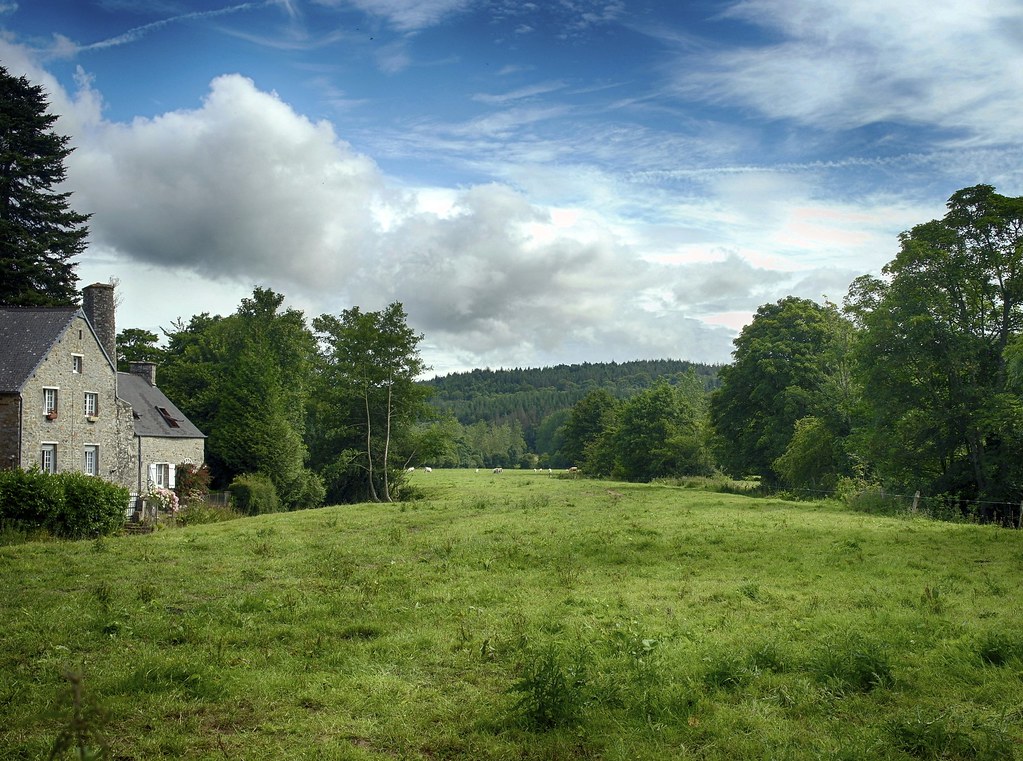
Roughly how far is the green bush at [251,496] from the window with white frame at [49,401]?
31.3ft

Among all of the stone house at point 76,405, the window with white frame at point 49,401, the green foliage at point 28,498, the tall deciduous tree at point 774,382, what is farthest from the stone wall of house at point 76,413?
the tall deciduous tree at point 774,382

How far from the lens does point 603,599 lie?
1219 centimetres

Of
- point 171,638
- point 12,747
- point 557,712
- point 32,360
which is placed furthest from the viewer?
point 32,360

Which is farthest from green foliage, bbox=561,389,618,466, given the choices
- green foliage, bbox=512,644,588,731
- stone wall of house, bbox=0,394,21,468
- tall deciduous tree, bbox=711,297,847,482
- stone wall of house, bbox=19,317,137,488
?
green foliage, bbox=512,644,588,731

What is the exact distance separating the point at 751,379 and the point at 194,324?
169 feet

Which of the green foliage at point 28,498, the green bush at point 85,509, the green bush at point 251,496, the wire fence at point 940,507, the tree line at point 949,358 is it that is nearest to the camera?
the green foliage at point 28,498

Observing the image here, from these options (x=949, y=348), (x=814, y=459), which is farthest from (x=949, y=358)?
(x=814, y=459)

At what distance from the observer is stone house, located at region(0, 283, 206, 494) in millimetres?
29625

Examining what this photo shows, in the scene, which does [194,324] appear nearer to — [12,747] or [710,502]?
[710,502]

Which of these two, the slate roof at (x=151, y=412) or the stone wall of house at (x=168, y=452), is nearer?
the stone wall of house at (x=168, y=452)

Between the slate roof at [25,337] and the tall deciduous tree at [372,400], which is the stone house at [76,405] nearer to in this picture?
the slate roof at [25,337]

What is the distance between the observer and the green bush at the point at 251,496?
1460 inches

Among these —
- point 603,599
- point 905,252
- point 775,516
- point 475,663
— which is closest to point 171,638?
point 475,663

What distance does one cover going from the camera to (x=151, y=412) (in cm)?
4019
